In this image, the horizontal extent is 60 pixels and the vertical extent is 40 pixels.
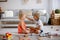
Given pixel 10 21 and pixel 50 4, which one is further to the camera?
pixel 50 4

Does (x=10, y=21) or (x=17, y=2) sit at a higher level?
(x=17, y=2)

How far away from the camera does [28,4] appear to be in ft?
21.7

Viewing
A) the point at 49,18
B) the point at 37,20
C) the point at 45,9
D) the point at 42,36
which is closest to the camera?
the point at 42,36

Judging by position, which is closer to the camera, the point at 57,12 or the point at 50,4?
the point at 57,12

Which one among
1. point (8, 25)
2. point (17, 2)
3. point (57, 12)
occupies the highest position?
point (17, 2)

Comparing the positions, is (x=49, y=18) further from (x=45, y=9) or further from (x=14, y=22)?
(x=14, y=22)

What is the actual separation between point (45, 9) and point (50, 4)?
28cm

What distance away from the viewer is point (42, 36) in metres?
2.72

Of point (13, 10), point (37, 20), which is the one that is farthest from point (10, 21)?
point (37, 20)

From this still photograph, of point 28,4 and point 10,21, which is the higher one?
point 28,4

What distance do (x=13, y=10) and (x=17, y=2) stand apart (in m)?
0.38

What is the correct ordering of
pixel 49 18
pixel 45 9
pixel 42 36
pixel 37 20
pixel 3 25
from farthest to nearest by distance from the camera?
1. pixel 45 9
2. pixel 49 18
3. pixel 3 25
4. pixel 37 20
5. pixel 42 36

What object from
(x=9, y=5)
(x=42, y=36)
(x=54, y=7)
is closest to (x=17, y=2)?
(x=9, y=5)

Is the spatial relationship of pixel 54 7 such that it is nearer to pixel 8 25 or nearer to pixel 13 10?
pixel 13 10
